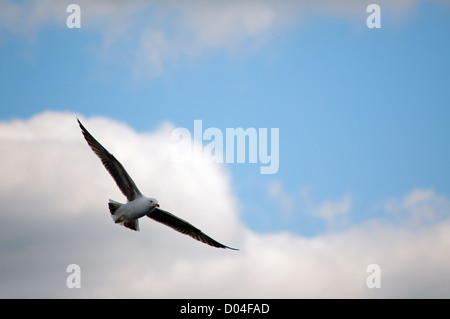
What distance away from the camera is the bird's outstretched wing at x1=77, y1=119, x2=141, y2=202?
28.3 metres

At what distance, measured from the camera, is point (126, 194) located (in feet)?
94.6

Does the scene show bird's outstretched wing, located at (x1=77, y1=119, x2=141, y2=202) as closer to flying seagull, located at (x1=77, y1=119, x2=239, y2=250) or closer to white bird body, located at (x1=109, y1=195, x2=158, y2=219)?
flying seagull, located at (x1=77, y1=119, x2=239, y2=250)

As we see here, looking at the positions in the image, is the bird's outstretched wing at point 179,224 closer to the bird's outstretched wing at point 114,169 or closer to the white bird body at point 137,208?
the white bird body at point 137,208

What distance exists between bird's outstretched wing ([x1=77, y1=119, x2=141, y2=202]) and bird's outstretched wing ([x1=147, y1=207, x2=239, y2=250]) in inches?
Answer: 66.2

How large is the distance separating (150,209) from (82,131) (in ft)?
14.0

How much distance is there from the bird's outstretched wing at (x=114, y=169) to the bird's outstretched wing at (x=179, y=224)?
1682 millimetres

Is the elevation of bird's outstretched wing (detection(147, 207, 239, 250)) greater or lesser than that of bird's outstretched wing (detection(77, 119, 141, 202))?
lesser

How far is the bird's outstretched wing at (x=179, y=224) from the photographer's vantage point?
30469 millimetres

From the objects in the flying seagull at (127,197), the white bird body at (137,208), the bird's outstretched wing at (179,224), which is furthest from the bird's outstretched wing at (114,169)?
the bird's outstretched wing at (179,224)

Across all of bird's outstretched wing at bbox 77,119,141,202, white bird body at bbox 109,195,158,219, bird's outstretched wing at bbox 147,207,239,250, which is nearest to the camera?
white bird body at bbox 109,195,158,219

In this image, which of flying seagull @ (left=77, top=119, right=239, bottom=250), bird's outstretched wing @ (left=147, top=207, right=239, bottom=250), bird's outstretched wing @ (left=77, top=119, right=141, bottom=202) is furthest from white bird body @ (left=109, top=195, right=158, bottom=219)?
bird's outstretched wing @ (left=147, top=207, right=239, bottom=250)

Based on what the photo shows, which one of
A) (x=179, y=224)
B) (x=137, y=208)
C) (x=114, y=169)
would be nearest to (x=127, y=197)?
(x=137, y=208)
